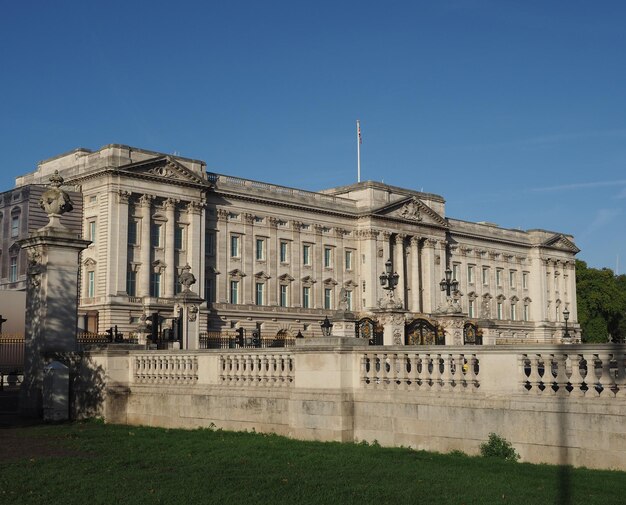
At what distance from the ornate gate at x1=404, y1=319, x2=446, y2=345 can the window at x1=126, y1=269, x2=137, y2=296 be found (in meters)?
31.2

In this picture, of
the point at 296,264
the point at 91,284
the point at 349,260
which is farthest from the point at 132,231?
the point at 349,260

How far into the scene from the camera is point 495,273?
113 m

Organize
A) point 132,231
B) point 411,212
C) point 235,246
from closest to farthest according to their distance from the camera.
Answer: point 132,231 → point 235,246 → point 411,212

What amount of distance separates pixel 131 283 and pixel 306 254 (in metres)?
22.2

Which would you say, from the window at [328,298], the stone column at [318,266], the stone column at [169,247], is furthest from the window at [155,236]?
the window at [328,298]

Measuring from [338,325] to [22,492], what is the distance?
1244 inches

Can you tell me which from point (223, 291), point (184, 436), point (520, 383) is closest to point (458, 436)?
point (520, 383)

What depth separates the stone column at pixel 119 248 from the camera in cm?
7050

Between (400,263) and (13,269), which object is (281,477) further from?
(400,263)

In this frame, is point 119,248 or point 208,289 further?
point 208,289

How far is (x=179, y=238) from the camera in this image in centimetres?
7706

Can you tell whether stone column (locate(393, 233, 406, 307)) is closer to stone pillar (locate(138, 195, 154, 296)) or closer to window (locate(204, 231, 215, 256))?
window (locate(204, 231, 215, 256))

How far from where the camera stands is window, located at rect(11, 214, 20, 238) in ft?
238

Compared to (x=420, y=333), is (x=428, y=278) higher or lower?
higher
